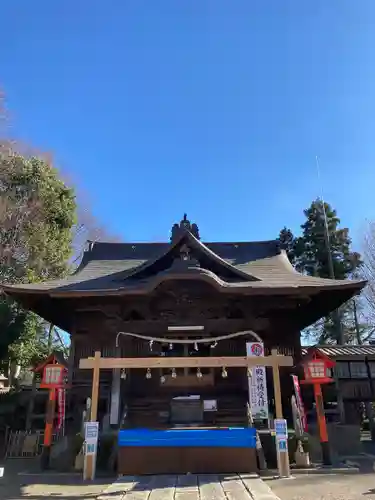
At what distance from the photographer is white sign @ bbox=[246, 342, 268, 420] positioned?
9398 millimetres

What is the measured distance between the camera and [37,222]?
20188 millimetres

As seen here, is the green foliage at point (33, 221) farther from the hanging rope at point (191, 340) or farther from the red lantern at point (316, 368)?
the red lantern at point (316, 368)

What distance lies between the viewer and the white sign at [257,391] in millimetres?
9398

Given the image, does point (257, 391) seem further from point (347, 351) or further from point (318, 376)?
point (347, 351)

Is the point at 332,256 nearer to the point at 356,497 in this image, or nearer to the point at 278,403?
the point at 278,403

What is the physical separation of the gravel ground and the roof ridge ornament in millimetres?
7369

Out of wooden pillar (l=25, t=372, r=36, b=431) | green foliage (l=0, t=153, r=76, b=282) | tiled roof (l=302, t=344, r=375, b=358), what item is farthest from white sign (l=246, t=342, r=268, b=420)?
green foliage (l=0, t=153, r=76, b=282)

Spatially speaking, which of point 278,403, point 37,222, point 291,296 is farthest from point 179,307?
point 37,222

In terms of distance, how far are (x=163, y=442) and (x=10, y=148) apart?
1835cm

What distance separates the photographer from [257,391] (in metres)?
9.44

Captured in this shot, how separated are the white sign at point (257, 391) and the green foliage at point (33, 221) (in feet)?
38.7

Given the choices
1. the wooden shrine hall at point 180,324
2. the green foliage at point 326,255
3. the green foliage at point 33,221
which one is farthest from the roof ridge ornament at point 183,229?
the green foliage at point 326,255

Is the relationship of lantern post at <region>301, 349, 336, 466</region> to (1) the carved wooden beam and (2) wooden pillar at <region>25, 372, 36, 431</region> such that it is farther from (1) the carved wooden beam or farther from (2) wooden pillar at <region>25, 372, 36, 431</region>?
(2) wooden pillar at <region>25, 372, 36, 431</region>

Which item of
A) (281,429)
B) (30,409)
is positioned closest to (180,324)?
(281,429)
